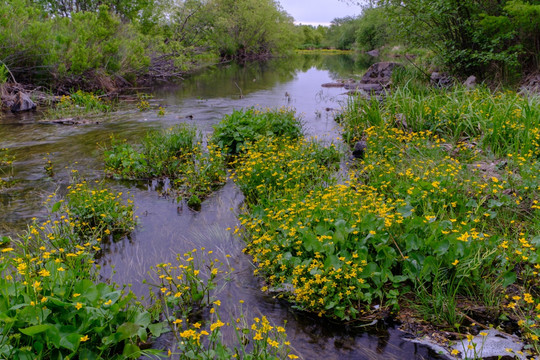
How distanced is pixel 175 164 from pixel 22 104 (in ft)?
30.3

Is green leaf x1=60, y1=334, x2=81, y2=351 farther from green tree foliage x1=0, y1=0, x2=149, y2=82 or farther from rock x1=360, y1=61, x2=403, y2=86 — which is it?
rock x1=360, y1=61, x2=403, y2=86

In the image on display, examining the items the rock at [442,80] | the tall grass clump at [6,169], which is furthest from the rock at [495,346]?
the rock at [442,80]

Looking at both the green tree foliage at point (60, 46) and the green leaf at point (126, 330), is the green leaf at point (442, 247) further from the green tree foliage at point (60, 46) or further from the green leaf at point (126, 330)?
the green tree foliage at point (60, 46)

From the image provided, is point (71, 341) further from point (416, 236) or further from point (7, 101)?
point (7, 101)

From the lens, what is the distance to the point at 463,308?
3.55m

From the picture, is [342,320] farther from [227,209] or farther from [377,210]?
[227,209]

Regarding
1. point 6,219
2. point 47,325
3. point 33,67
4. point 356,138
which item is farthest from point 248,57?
point 47,325

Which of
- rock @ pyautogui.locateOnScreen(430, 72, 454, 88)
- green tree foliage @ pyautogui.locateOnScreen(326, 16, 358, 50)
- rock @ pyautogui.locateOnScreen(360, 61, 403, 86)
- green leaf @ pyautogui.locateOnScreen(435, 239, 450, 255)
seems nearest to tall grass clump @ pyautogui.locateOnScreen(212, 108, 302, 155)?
green leaf @ pyautogui.locateOnScreen(435, 239, 450, 255)

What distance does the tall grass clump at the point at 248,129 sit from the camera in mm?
8375

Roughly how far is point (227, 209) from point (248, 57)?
136 feet

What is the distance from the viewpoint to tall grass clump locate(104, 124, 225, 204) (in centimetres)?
686

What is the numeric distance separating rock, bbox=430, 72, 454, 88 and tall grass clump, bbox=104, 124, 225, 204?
8.68 m

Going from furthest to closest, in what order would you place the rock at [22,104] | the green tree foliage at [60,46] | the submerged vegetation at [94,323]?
the green tree foliage at [60,46] → the rock at [22,104] → the submerged vegetation at [94,323]

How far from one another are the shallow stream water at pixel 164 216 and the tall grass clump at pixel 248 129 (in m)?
1.19
